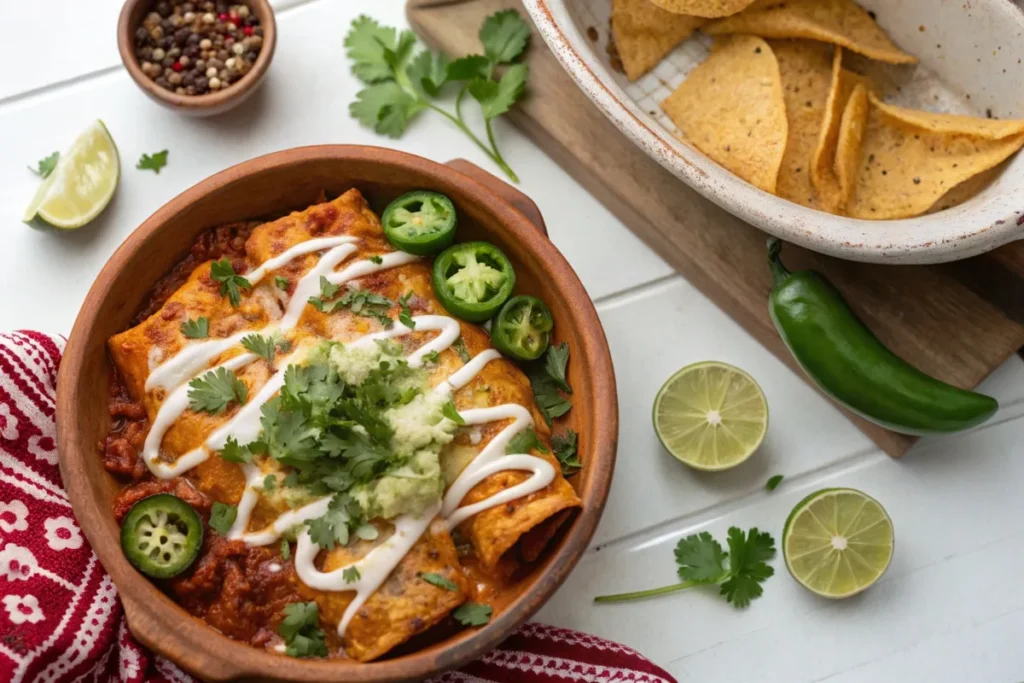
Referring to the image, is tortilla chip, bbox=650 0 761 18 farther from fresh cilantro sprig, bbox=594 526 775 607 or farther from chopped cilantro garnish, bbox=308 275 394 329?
fresh cilantro sprig, bbox=594 526 775 607

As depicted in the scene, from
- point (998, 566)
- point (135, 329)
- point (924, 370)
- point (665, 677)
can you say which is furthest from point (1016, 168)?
point (135, 329)

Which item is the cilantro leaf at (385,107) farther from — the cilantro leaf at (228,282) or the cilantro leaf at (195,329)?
the cilantro leaf at (195,329)

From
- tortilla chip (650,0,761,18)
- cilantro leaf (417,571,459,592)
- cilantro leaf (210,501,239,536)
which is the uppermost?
tortilla chip (650,0,761,18)

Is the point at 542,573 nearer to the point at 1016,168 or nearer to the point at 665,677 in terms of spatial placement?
the point at 665,677

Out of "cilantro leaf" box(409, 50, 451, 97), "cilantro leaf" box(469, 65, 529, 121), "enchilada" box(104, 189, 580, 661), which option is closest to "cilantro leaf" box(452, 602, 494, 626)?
"enchilada" box(104, 189, 580, 661)

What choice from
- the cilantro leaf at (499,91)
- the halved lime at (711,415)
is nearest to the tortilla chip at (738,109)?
the cilantro leaf at (499,91)
